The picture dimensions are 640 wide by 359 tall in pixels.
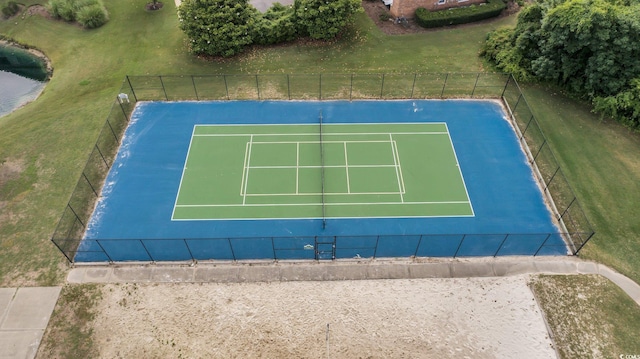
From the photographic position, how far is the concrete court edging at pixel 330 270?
769 inches

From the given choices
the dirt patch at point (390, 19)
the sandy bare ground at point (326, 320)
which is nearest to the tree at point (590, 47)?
the dirt patch at point (390, 19)

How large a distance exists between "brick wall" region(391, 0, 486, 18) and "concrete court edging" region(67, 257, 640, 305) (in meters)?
23.4

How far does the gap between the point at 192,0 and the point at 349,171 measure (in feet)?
56.6

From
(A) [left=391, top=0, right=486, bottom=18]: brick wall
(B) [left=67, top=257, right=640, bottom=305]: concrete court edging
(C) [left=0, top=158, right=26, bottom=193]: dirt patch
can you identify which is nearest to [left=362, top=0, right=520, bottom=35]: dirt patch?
(A) [left=391, top=0, right=486, bottom=18]: brick wall

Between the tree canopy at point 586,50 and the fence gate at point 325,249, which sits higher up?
the tree canopy at point 586,50

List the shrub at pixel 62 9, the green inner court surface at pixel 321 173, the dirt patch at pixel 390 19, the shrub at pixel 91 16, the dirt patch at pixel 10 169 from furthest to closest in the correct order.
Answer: the shrub at pixel 62 9 → the shrub at pixel 91 16 → the dirt patch at pixel 390 19 → the dirt patch at pixel 10 169 → the green inner court surface at pixel 321 173

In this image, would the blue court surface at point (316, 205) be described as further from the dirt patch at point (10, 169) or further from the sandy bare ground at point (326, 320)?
the dirt patch at point (10, 169)

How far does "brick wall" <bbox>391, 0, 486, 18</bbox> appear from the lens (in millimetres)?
34812

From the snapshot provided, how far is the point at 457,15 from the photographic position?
114 ft

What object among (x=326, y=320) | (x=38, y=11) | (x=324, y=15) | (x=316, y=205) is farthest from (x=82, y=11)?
(x=326, y=320)

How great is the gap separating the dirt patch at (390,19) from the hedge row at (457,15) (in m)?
0.39

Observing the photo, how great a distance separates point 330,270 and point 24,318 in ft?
44.5

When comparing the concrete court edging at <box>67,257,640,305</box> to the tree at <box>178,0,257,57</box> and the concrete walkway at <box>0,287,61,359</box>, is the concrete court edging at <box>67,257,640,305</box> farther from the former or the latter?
the tree at <box>178,0,257,57</box>

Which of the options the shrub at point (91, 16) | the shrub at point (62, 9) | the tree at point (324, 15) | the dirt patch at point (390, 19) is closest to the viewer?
the tree at point (324, 15)
